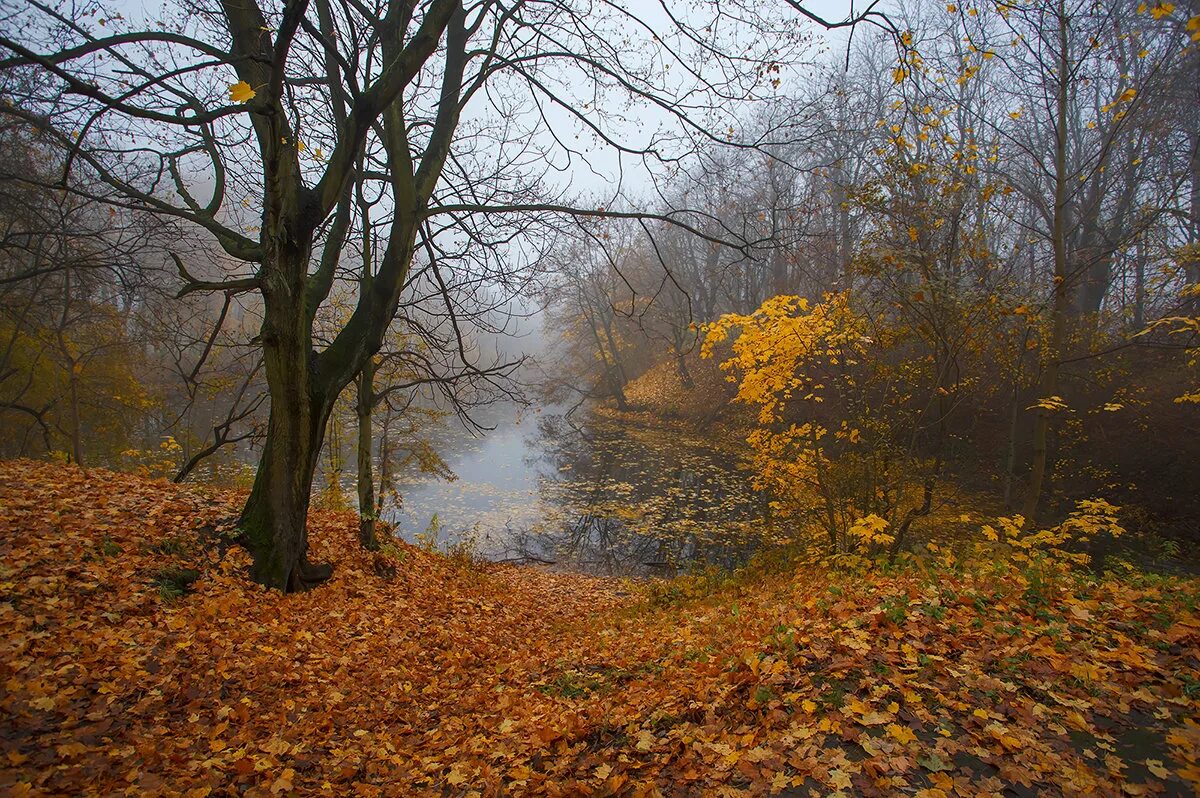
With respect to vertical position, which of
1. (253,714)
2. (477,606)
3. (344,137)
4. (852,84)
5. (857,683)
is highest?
(852,84)

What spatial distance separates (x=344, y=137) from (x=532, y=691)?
490 cm

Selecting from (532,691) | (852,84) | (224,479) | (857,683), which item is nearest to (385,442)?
(224,479)

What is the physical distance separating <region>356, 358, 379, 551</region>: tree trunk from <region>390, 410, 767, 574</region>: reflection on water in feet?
7.27

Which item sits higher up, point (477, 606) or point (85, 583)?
point (85, 583)

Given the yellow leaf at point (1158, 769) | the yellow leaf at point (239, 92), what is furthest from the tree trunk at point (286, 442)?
the yellow leaf at point (1158, 769)

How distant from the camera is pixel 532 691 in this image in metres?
4.64

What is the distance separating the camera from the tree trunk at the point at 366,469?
7.82 m

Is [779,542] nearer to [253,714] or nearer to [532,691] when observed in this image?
[532,691]

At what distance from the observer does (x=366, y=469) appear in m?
8.23

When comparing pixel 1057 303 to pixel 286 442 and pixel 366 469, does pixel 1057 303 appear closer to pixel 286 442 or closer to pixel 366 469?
pixel 286 442

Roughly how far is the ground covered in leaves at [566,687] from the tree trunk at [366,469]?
1.86 metres

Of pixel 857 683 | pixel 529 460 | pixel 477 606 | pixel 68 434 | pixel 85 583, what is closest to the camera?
pixel 857 683

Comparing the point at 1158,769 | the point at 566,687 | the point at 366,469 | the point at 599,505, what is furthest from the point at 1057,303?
the point at 599,505

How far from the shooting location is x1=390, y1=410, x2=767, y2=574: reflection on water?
1202 centimetres
